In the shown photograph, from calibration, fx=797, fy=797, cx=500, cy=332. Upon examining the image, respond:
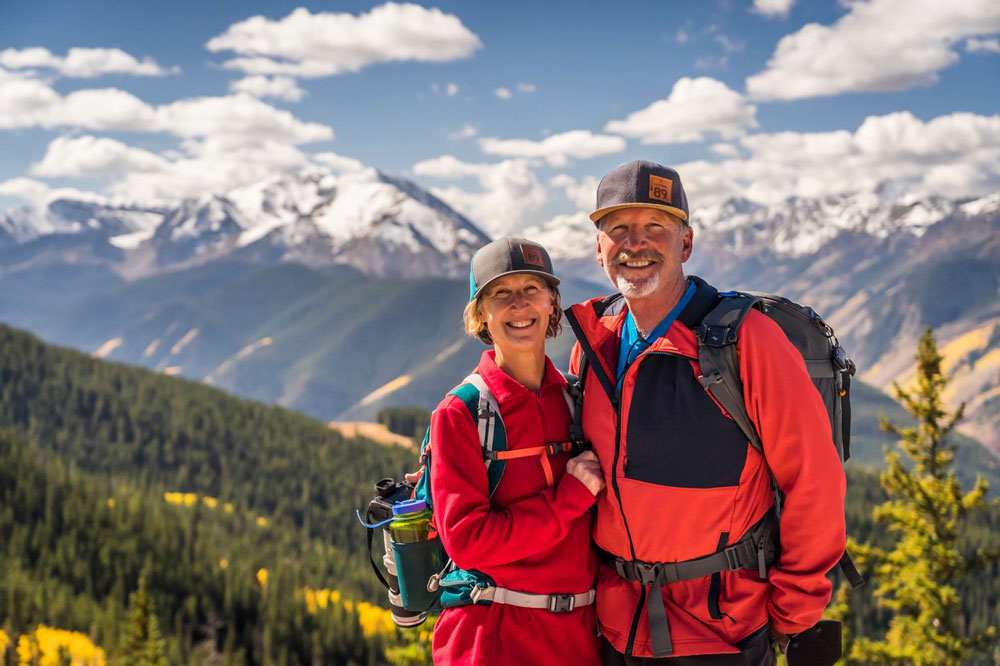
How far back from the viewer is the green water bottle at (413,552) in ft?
20.9

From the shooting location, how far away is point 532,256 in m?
6.36

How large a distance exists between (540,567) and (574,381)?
1.54 meters

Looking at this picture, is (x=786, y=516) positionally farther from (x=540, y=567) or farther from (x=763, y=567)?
(x=540, y=567)

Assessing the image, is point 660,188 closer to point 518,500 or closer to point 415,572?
point 518,500

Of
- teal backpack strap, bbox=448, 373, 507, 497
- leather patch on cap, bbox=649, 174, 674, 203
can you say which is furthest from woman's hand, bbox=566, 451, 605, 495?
leather patch on cap, bbox=649, 174, 674, 203

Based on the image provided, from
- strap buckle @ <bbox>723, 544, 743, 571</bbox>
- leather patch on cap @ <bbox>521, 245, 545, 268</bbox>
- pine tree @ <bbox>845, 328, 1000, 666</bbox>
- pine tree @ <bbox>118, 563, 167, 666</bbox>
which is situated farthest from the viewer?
pine tree @ <bbox>118, 563, 167, 666</bbox>

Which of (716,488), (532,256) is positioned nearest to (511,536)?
(716,488)

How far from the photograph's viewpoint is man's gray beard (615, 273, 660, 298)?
616cm

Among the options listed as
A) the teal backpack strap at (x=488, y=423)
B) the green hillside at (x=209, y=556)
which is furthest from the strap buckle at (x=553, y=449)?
the green hillside at (x=209, y=556)

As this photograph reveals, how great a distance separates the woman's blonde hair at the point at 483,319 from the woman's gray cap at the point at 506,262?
65mm

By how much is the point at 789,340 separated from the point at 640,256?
4.16 feet

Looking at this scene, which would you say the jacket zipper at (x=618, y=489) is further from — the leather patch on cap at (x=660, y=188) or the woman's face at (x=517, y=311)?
the leather patch on cap at (x=660, y=188)

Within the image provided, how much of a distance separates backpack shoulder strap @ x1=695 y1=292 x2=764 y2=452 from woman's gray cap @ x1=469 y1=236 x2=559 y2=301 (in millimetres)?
1296

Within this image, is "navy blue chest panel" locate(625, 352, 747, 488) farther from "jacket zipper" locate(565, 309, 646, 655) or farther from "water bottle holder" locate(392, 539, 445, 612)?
"water bottle holder" locate(392, 539, 445, 612)
